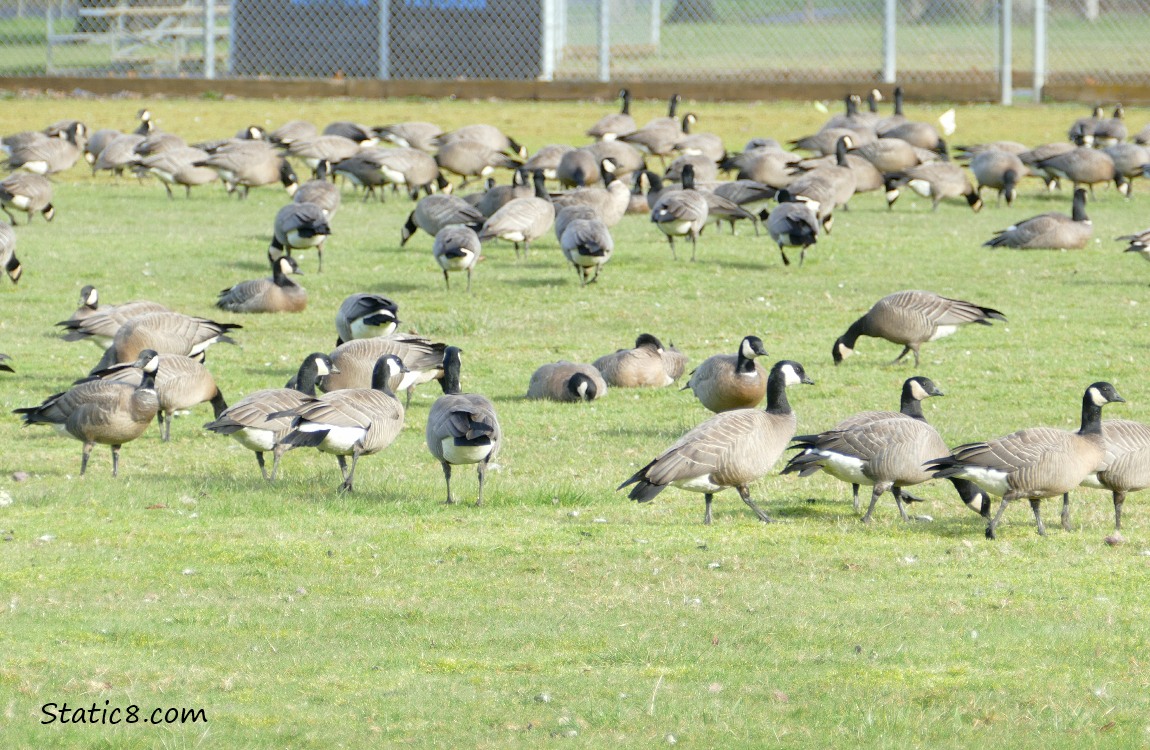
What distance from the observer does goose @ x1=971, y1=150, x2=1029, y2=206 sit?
27.0 m

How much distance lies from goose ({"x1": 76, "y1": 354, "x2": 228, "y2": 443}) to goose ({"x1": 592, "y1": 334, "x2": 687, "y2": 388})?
3.96 meters

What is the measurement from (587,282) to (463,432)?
1003 cm

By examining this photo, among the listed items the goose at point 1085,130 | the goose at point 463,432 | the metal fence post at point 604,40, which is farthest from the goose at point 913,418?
the metal fence post at point 604,40

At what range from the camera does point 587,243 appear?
18812mm

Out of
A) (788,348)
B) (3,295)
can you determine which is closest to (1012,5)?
(788,348)

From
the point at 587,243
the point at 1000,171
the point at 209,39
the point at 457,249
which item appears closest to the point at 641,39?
the point at 209,39

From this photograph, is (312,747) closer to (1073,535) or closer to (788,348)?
(1073,535)

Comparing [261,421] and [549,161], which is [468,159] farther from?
[261,421]

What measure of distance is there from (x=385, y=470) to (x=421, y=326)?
5610mm

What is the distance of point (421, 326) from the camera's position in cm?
1709

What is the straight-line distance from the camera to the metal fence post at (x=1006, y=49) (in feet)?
119

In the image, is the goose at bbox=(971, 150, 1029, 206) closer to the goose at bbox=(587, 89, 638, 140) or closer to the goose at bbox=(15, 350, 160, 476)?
the goose at bbox=(587, 89, 638, 140)

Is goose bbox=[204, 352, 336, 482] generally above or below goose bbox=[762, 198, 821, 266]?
below

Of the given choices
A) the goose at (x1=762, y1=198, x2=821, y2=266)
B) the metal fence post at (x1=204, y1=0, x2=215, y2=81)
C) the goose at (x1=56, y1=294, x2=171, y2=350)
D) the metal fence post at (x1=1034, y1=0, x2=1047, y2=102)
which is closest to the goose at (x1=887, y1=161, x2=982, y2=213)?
the goose at (x1=762, y1=198, x2=821, y2=266)
